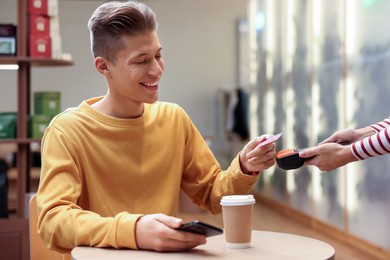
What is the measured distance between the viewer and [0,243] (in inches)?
147

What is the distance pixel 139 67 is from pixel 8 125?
2718mm

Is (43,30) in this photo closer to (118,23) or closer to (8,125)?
(8,125)

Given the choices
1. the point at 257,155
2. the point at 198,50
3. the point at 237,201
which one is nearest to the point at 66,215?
the point at 237,201

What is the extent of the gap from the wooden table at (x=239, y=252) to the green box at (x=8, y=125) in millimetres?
2894

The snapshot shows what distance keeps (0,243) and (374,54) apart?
265 centimetres

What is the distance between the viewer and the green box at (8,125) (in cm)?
406

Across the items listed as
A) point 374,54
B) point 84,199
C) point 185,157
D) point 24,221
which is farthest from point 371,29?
point 84,199

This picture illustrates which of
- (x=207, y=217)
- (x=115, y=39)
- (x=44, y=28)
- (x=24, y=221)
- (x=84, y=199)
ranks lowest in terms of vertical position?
(x=207, y=217)

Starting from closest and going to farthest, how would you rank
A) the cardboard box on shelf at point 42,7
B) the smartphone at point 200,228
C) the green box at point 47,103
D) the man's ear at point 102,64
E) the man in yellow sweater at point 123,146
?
the smartphone at point 200,228 < the man in yellow sweater at point 123,146 < the man's ear at point 102,64 < the cardboard box on shelf at point 42,7 < the green box at point 47,103

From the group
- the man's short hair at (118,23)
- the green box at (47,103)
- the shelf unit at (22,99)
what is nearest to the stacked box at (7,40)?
the shelf unit at (22,99)

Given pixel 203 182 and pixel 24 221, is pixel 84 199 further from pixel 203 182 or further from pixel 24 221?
pixel 24 221

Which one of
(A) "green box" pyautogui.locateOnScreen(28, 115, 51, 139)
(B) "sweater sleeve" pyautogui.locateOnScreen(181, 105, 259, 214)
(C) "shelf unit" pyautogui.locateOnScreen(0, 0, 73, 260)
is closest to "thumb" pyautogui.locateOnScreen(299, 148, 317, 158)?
(B) "sweater sleeve" pyautogui.locateOnScreen(181, 105, 259, 214)

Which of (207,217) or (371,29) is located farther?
(207,217)

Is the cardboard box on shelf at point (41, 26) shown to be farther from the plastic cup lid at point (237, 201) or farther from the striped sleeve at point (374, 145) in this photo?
the plastic cup lid at point (237, 201)
